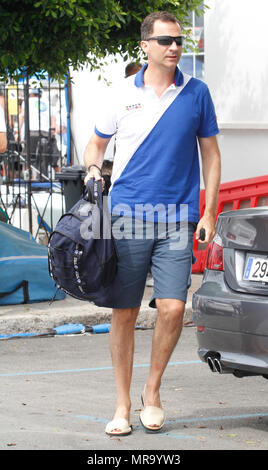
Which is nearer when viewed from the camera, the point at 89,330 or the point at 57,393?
the point at 57,393

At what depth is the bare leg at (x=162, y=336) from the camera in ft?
16.2

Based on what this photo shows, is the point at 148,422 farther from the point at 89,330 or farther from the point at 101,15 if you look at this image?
the point at 101,15

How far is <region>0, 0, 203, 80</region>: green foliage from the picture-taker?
29.7 feet

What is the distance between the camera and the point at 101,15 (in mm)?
9125

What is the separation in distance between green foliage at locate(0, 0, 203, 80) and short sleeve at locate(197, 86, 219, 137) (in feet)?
12.9

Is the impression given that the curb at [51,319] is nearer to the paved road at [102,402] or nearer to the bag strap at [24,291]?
the bag strap at [24,291]

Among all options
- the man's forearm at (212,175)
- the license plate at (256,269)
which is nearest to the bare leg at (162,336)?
the license plate at (256,269)

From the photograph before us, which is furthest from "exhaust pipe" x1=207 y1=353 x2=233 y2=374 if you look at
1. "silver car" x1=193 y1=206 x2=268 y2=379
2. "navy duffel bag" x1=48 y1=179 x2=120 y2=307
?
"navy duffel bag" x1=48 y1=179 x2=120 y2=307

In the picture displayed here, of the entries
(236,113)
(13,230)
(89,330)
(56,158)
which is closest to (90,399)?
(89,330)

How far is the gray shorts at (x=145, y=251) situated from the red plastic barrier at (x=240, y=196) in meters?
6.74

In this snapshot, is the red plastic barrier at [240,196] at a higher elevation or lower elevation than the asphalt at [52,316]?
higher

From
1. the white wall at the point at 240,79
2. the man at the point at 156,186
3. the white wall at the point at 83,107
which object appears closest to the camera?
the man at the point at 156,186

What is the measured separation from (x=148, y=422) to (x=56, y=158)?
655 inches

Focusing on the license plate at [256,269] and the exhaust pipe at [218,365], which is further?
the exhaust pipe at [218,365]
